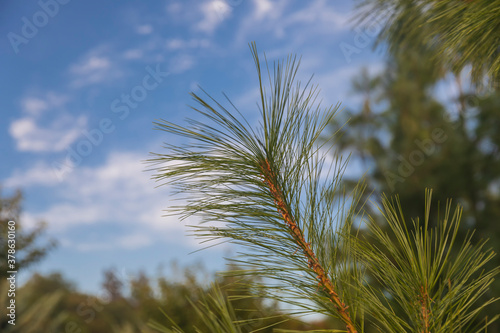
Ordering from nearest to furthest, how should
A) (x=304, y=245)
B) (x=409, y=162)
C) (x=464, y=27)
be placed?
(x=304, y=245), (x=464, y=27), (x=409, y=162)

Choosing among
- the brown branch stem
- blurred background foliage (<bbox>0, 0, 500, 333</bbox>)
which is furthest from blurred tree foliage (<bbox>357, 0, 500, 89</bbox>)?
blurred background foliage (<bbox>0, 0, 500, 333</bbox>)

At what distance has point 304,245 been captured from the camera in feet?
3.06

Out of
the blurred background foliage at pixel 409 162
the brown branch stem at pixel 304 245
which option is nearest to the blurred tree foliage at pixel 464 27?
the brown branch stem at pixel 304 245

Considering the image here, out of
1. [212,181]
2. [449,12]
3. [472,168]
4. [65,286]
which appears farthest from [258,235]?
[65,286]

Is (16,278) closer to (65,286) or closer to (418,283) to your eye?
(418,283)

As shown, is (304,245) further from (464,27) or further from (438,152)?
(438,152)

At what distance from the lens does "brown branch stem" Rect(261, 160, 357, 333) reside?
87 centimetres

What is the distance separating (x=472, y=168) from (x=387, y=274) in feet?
33.8

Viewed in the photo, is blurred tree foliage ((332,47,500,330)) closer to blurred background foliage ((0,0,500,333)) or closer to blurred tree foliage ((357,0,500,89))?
blurred background foliage ((0,0,500,333))

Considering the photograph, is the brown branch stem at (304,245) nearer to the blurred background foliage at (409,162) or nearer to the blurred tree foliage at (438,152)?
the blurred background foliage at (409,162)

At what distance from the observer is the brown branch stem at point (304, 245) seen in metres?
0.87

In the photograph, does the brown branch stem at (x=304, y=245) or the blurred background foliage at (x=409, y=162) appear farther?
the blurred background foliage at (x=409, y=162)

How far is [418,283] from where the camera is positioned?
87 cm

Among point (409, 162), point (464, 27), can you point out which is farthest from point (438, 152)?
point (464, 27)
